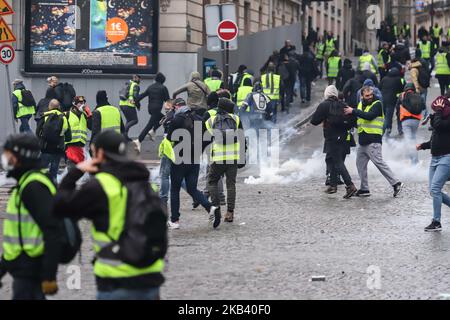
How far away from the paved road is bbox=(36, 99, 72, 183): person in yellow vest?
1694mm

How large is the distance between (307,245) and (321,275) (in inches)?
→ 77.4

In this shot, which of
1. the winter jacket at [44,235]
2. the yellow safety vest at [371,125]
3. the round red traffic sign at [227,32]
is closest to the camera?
the winter jacket at [44,235]

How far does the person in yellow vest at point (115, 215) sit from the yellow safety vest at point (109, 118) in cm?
1077

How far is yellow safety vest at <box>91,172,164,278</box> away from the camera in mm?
5945

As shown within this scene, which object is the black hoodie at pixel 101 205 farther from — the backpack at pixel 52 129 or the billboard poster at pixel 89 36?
the billboard poster at pixel 89 36

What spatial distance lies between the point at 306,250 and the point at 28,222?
5.87 meters

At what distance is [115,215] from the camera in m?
5.96

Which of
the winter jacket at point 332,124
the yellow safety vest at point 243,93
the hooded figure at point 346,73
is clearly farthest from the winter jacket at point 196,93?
the hooded figure at point 346,73

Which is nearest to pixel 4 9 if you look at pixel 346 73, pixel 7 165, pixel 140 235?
pixel 346 73

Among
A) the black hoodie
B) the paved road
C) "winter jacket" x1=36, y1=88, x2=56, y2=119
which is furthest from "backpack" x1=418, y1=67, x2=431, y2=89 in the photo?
the black hoodie

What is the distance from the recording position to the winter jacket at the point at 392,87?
25.0m

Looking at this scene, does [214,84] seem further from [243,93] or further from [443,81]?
[443,81]

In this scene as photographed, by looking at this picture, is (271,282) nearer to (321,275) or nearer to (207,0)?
(321,275)

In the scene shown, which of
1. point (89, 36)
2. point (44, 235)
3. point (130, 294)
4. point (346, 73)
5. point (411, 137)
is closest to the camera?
point (130, 294)
